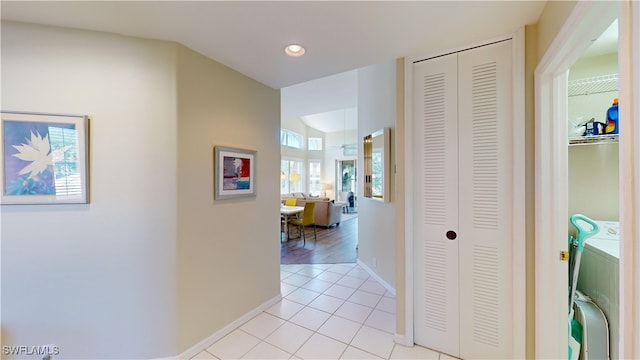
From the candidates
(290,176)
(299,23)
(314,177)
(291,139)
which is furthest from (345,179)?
(299,23)

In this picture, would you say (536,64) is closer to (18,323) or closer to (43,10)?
(43,10)

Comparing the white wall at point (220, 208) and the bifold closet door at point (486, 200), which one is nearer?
the bifold closet door at point (486, 200)

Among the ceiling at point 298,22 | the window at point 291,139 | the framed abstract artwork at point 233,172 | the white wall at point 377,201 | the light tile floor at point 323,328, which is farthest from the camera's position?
the window at point 291,139

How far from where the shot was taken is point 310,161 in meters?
11.3

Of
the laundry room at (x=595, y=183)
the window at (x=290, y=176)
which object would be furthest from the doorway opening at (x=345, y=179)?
the laundry room at (x=595, y=183)

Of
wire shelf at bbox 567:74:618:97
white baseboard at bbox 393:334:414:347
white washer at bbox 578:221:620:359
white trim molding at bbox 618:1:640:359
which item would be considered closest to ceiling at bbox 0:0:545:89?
wire shelf at bbox 567:74:618:97

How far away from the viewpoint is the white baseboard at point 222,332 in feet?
6.07

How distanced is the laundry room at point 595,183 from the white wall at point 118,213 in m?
2.68

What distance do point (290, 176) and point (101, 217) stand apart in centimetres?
826

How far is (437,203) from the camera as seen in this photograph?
188cm

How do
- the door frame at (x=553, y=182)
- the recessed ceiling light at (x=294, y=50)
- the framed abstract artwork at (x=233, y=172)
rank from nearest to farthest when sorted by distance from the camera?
1. the door frame at (x=553, y=182)
2. the recessed ceiling light at (x=294, y=50)
3. the framed abstract artwork at (x=233, y=172)

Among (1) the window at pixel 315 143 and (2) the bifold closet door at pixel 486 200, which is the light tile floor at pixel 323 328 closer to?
(2) the bifold closet door at pixel 486 200

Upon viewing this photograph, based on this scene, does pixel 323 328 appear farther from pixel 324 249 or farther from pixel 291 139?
pixel 291 139

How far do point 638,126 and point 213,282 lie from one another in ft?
8.21
